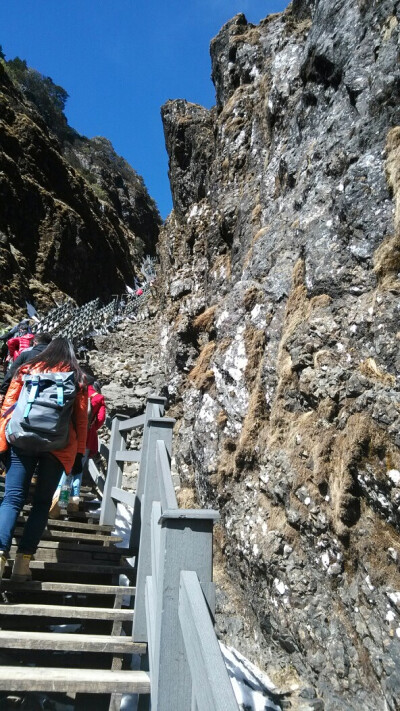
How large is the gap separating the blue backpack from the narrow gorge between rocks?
2945 mm

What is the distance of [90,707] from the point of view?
3.13 meters

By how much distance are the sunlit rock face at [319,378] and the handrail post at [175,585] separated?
2.65 m

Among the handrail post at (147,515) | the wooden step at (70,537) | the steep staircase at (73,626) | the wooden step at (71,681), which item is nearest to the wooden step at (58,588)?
the steep staircase at (73,626)

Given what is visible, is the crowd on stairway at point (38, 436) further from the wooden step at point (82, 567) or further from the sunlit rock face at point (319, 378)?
the sunlit rock face at point (319, 378)

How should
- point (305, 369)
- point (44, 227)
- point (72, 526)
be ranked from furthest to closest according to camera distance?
point (44, 227)
point (305, 369)
point (72, 526)

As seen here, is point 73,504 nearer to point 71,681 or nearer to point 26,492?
point 26,492

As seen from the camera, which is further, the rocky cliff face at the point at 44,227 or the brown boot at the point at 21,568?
the rocky cliff face at the point at 44,227

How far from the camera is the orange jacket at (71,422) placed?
11.4ft

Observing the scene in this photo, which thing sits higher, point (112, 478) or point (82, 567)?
point (112, 478)

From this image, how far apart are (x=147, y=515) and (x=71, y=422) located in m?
0.95

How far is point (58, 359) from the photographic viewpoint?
3719 mm

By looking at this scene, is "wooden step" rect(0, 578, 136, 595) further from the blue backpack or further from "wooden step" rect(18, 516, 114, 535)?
"wooden step" rect(18, 516, 114, 535)

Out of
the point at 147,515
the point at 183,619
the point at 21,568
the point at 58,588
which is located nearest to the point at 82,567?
the point at 58,588

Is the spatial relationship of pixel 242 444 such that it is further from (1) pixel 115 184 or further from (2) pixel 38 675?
(1) pixel 115 184
